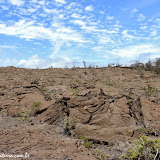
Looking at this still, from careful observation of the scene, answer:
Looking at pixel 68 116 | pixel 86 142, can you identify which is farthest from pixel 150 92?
pixel 86 142

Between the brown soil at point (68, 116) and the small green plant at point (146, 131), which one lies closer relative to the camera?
the brown soil at point (68, 116)

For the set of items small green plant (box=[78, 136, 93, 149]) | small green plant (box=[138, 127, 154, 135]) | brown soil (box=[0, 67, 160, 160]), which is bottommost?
small green plant (box=[78, 136, 93, 149])

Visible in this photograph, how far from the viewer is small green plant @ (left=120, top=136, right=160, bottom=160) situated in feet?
10.8

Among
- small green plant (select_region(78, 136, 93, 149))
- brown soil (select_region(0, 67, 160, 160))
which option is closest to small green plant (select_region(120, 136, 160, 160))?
brown soil (select_region(0, 67, 160, 160))

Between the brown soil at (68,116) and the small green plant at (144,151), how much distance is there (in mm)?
293

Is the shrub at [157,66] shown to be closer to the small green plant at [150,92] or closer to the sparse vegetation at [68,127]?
the small green plant at [150,92]

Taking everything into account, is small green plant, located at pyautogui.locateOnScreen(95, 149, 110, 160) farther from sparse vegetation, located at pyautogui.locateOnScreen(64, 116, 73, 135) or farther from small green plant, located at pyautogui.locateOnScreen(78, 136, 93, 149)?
sparse vegetation, located at pyautogui.locateOnScreen(64, 116, 73, 135)

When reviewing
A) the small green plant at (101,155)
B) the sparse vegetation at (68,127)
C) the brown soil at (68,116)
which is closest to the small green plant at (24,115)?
the brown soil at (68,116)

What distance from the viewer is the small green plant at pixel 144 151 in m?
3.30

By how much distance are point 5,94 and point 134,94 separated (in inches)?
220

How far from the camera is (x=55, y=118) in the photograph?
5.72m

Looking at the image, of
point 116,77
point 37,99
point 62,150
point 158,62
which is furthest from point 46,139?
point 158,62

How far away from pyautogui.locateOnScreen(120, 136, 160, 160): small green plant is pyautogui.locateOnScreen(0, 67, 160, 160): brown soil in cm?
29

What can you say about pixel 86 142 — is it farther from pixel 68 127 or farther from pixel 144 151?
pixel 144 151
